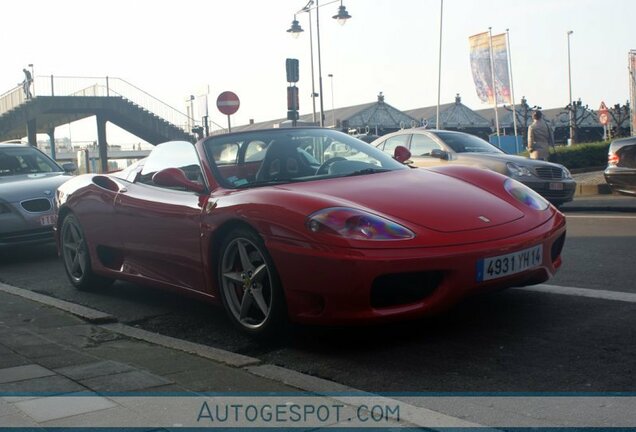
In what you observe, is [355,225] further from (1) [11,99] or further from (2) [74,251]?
(1) [11,99]

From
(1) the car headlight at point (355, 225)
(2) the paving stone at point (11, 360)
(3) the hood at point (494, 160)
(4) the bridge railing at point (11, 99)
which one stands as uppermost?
(4) the bridge railing at point (11, 99)

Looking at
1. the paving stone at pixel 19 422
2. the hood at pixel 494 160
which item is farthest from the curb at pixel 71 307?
the hood at pixel 494 160

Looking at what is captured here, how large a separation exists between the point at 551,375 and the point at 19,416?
90.1 inches

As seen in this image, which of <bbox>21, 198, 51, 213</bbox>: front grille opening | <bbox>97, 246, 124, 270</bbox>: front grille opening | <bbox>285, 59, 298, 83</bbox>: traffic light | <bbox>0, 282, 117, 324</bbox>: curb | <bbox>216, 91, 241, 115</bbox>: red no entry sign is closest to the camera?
<bbox>0, 282, 117, 324</bbox>: curb

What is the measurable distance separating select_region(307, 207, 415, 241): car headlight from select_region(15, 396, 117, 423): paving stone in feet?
4.60

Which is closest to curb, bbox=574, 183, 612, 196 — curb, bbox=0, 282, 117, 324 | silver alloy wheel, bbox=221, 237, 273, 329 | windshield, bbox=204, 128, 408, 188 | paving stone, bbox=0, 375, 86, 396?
windshield, bbox=204, 128, 408, 188

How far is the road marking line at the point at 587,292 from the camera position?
507 centimetres

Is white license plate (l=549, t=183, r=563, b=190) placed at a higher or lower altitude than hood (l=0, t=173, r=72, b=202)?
lower

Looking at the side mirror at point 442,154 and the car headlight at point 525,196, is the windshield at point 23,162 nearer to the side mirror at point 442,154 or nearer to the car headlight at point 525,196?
the side mirror at point 442,154

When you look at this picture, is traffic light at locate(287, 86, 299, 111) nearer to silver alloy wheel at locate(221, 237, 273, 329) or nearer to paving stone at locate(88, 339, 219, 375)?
silver alloy wheel at locate(221, 237, 273, 329)

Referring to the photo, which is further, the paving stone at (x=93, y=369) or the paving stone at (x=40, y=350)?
the paving stone at (x=40, y=350)

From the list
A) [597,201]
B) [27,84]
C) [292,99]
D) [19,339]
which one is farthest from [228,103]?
[27,84]

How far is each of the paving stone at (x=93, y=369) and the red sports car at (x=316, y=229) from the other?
825 millimetres

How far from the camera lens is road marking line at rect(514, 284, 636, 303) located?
507 centimetres
